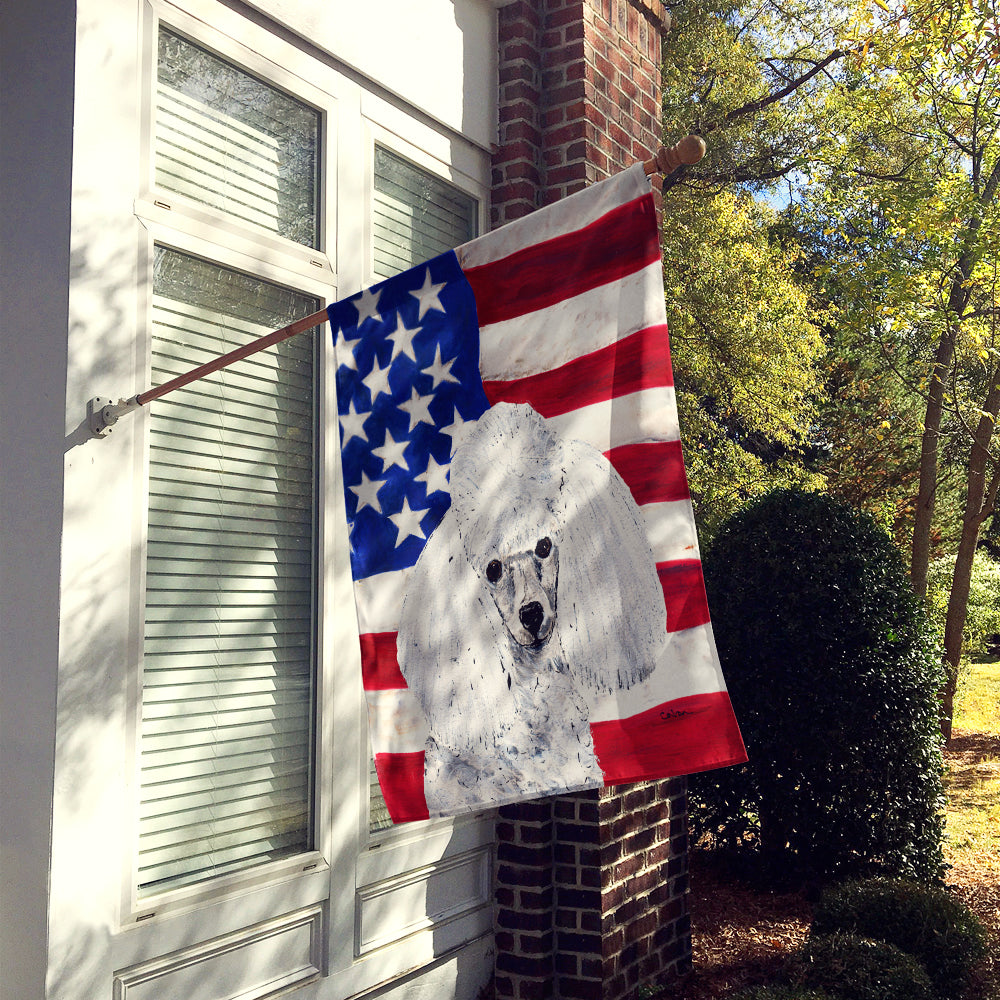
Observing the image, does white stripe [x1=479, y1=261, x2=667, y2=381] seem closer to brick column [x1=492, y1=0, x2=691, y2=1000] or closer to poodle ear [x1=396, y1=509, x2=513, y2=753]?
poodle ear [x1=396, y1=509, x2=513, y2=753]

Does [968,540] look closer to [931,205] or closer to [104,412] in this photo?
[931,205]

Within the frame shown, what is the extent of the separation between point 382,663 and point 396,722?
15 cm

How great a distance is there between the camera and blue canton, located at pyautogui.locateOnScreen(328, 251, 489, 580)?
2.46 metres

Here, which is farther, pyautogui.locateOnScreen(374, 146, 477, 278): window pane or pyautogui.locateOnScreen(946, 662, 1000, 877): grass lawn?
pyautogui.locateOnScreen(946, 662, 1000, 877): grass lawn

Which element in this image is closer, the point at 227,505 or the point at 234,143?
the point at 227,505

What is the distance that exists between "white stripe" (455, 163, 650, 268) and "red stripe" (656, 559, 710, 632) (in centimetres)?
82

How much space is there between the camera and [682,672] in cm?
218

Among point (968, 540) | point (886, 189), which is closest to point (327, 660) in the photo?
point (886, 189)

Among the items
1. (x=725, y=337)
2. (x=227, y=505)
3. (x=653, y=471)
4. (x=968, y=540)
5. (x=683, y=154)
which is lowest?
(x=653, y=471)

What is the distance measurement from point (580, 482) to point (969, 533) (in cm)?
1019

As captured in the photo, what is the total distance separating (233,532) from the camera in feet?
10.9

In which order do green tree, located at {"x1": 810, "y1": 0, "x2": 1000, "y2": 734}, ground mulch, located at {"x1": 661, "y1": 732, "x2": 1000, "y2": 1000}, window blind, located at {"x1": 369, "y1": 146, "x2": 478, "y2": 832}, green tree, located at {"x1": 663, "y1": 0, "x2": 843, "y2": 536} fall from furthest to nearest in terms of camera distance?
1. green tree, located at {"x1": 663, "y1": 0, "x2": 843, "y2": 536}
2. green tree, located at {"x1": 810, "y1": 0, "x2": 1000, "y2": 734}
3. ground mulch, located at {"x1": 661, "y1": 732, "x2": 1000, "y2": 1000}
4. window blind, located at {"x1": 369, "y1": 146, "x2": 478, "y2": 832}

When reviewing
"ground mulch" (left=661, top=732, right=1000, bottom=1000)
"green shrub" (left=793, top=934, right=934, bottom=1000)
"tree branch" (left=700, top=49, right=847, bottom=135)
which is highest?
"tree branch" (left=700, top=49, right=847, bottom=135)

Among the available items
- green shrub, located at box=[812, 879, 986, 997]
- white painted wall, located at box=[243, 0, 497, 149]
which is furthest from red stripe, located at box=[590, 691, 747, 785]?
green shrub, located at box=[812, 879, 986, 997]
